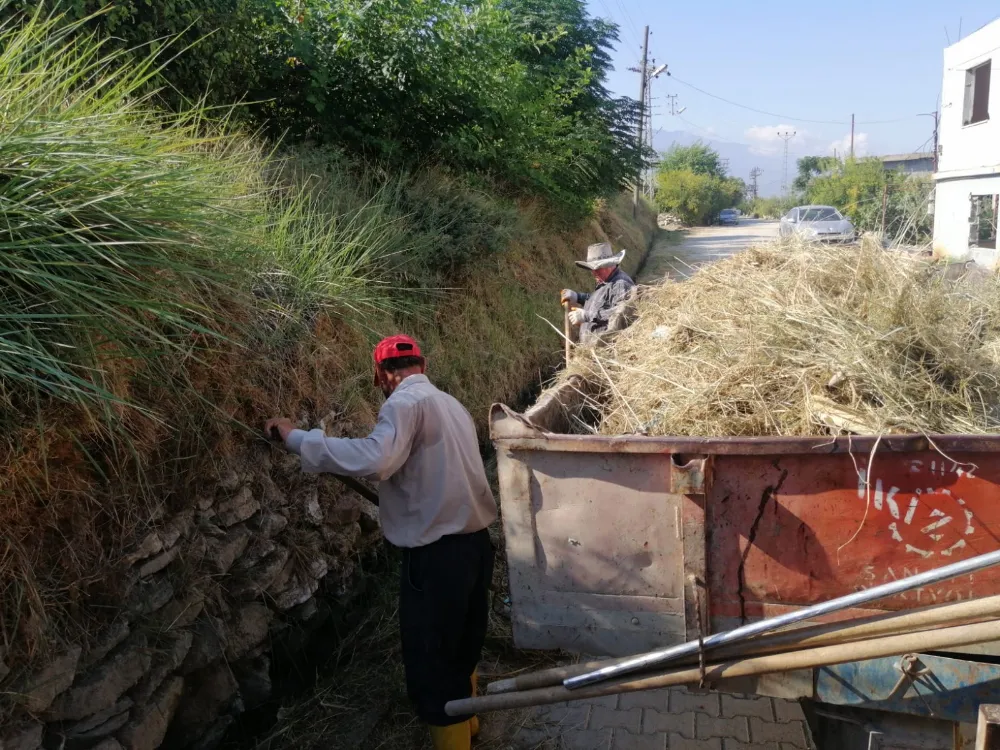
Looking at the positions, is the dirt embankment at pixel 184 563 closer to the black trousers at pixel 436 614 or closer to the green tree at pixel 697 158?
the black trousers at pixel 436 614

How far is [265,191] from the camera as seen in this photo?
4941 mm

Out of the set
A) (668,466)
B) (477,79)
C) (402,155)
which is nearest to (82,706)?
(668,466)

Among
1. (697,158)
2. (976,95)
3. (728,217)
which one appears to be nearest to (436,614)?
(976,95)

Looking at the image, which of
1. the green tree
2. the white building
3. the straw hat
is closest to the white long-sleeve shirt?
the straw hat

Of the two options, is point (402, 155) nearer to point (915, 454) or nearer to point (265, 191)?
point (265, 191)

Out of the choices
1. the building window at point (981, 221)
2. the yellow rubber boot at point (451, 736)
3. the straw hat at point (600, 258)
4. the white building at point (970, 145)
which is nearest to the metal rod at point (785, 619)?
the yellow rubber boot at point (451, 736)

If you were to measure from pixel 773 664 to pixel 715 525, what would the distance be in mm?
469

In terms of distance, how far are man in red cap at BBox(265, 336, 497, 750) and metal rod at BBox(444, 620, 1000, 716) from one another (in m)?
0.29

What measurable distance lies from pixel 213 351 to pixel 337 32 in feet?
17.5

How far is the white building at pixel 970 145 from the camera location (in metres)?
19.5

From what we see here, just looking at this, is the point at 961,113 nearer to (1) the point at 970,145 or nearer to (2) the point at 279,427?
(1) the point at 970,145

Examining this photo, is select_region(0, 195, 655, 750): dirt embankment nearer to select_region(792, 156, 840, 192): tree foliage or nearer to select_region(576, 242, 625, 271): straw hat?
select_region(576, 242, 625, 271): straw hat

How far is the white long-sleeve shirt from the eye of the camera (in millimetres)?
3041

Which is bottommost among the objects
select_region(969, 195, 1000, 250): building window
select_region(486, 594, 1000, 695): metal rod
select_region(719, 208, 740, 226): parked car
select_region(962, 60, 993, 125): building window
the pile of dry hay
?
select_region(486, 594, 1000, 695): metal rod
